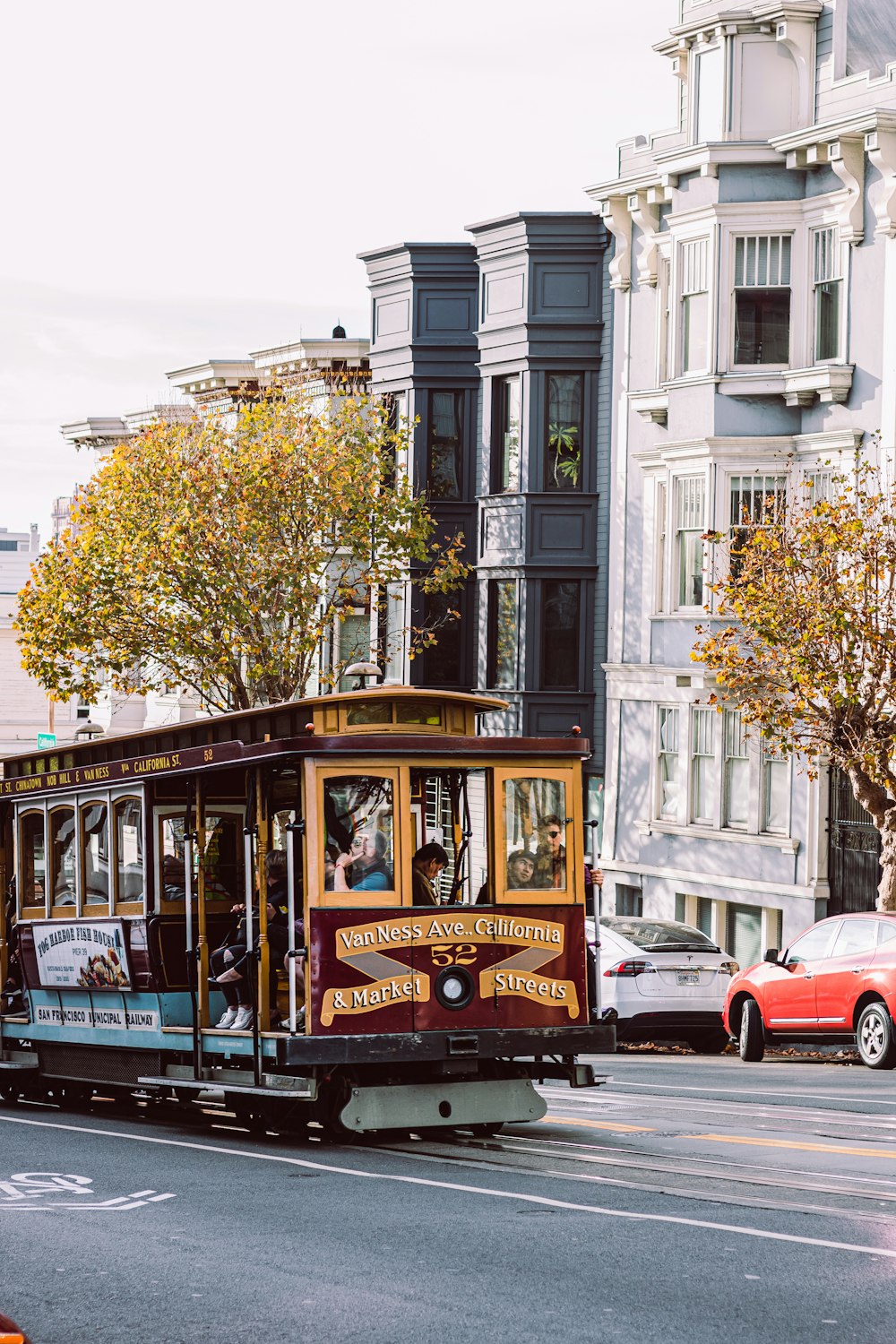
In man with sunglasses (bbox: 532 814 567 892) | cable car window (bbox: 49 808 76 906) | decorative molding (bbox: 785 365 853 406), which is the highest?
decorative molding (bbox: 785 365 853 406)

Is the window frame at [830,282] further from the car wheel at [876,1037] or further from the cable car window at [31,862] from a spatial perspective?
the cable car window at [31,862]

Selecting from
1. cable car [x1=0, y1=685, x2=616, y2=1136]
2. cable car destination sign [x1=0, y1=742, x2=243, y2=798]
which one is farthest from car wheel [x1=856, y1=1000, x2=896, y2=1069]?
cable car destination sign [x1=0, y1=742, x2=243, y2=798]

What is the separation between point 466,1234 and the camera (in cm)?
978

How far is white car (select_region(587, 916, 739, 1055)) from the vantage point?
22734 mm

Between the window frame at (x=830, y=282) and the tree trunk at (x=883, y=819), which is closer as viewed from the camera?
the tree trunk at (x=883, y=819)

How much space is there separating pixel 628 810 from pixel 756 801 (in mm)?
3694

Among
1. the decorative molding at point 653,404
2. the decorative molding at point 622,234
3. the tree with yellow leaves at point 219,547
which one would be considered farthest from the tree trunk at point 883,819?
the decorative molding at point 622,234

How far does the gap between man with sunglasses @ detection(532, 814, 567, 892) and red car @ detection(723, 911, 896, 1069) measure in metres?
6.60

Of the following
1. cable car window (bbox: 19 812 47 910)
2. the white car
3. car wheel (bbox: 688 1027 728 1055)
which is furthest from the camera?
car wheel (bbox: 688 1027 728 1055)

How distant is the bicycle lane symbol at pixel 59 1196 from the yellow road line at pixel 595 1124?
12.4ft

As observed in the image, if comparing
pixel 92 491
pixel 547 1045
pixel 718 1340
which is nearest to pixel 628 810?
pixel 92 491

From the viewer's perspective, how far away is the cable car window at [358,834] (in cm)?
1306

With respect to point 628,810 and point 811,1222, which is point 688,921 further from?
point 811,1222

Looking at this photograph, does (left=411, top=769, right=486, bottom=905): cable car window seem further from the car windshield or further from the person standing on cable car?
the car windshield
